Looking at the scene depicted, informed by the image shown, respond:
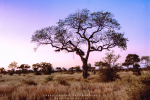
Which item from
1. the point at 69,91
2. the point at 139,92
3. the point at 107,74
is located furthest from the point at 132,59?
the point at 139,92

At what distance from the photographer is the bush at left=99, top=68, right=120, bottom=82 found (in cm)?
1384

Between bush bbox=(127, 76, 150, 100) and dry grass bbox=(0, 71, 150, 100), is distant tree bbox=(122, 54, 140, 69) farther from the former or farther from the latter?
bush bbox=(127, 76, 150, 100)

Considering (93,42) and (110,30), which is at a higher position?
(110,30)

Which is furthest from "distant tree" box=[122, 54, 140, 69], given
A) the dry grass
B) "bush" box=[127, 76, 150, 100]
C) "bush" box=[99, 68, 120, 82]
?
"bush" box=[127, 76, 150, 100]

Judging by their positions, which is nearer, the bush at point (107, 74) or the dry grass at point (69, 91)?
the dry grass at point (69, 91)

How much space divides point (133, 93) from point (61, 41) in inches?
576

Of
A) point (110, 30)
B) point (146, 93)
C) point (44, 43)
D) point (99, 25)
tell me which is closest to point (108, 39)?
point (110, 30)

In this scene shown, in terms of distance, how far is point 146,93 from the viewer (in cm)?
493

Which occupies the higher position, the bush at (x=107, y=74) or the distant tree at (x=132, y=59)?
the distant tree at (x=132, y=59)

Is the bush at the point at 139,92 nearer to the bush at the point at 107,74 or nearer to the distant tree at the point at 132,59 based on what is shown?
the bush at the point at 107,74

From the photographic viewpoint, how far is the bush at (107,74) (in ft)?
45.4

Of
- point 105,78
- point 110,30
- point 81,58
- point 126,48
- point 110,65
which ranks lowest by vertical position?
point 105,78

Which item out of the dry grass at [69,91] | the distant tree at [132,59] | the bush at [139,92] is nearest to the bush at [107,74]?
the dry grass at [69,91]

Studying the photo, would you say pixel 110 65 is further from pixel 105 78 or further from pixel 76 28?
pixel 76 28
